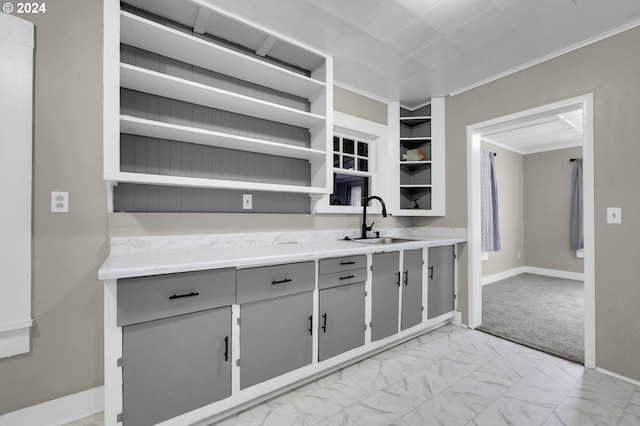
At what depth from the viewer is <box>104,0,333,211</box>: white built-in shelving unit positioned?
158 centimetres

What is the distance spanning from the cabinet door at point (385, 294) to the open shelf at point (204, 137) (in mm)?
1056

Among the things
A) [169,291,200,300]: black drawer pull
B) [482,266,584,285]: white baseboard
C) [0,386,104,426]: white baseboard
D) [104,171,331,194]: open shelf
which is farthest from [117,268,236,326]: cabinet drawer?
[482,266,584,285]: white baseboard

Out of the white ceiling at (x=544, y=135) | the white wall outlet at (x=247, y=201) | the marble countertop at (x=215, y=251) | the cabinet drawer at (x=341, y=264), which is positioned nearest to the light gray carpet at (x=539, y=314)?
the marble countertop at (x=215, y=251)

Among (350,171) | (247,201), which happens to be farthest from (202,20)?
(350,171)

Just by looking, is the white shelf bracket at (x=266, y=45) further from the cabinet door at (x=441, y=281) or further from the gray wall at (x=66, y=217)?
the cabinet door at (x=441, y=281)

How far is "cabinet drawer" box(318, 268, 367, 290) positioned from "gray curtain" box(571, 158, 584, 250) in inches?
201

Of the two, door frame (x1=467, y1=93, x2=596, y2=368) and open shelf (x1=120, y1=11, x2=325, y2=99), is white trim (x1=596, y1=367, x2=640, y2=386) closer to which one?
door frame (x1=467, y1=93, x2=596, y2=368)

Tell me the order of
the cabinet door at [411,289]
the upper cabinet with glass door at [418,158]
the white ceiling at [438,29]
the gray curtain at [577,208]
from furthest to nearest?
1. the gray curtain at [577,208]
2. the upper cabinet with glass door at [418,158]
3. the cabinet door at [411,289]
4. the white ceiling at [438,29]

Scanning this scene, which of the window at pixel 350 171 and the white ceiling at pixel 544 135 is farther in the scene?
the white ceiling at pixel 544 135

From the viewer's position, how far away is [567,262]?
207 inches

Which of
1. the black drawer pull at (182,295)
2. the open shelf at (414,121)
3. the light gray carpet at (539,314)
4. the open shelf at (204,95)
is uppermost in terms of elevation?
the open shelf at (414,121)

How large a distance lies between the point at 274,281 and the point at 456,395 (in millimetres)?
1431

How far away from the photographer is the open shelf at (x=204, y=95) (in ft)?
5.62

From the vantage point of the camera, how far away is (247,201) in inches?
91.0
